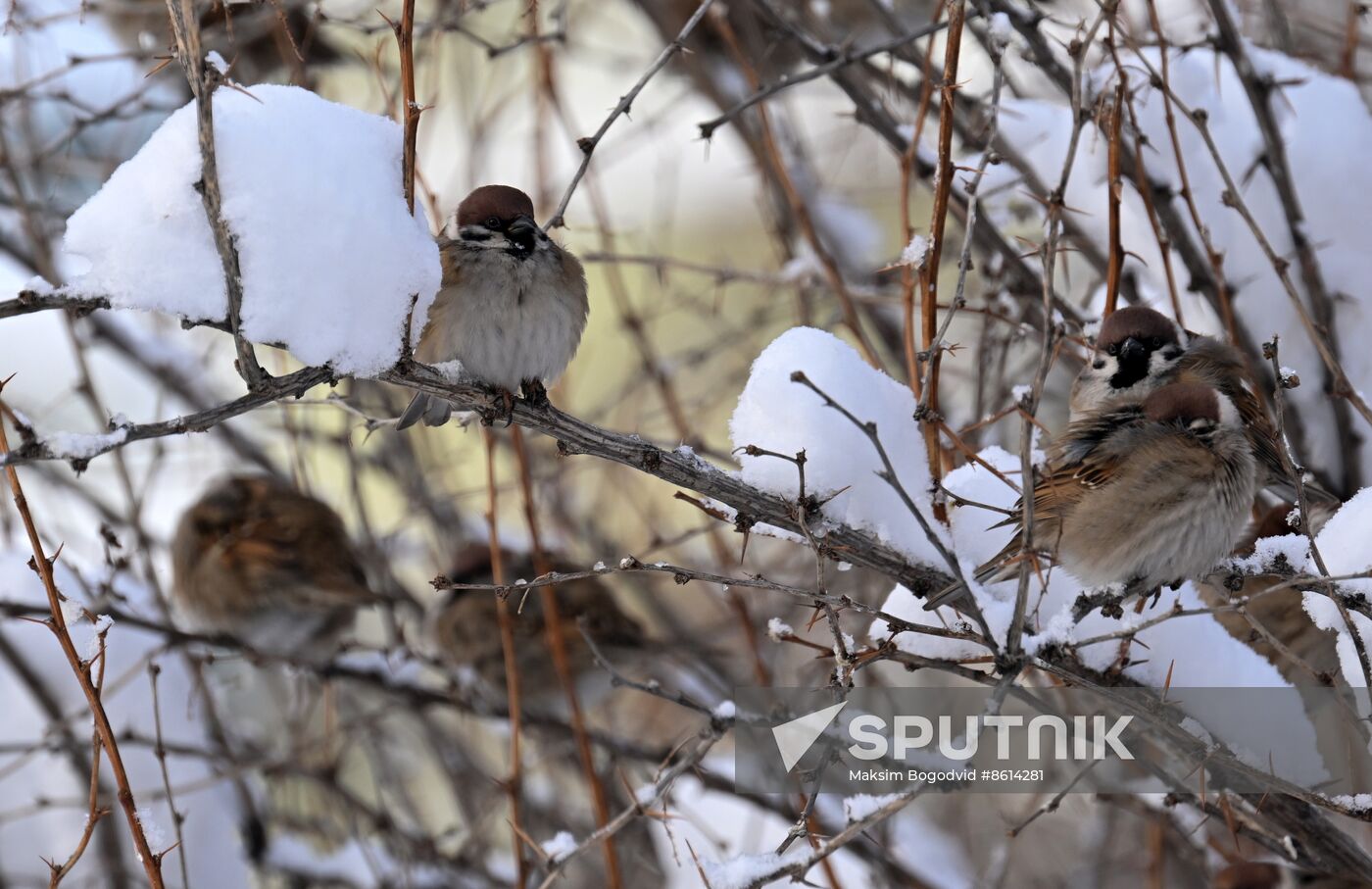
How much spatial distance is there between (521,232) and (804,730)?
4.76 ft

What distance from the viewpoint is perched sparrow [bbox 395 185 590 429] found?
9.78 feet

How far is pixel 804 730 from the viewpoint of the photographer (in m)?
3.03

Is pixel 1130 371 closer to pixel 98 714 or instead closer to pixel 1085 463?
pixel 1085 463

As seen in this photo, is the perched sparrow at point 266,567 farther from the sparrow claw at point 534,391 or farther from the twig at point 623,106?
the twig at point 623,106

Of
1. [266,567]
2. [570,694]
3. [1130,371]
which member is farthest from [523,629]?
[1130,371]

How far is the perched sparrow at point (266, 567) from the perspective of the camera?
4.86 m

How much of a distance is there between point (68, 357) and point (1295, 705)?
214 inches

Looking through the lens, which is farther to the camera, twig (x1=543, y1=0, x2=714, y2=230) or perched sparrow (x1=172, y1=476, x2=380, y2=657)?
perched sparrow (x1=172, y1=476, x2=380, y2=657)

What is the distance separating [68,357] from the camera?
593 cm

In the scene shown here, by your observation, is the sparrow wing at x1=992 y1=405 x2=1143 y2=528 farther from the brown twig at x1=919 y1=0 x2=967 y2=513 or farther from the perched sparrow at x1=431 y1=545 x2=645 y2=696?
the perched sparrow at x1=431 y1=545 x2=645 y2=696

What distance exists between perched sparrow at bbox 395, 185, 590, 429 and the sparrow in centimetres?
134

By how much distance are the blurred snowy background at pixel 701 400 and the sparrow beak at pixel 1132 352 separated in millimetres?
135

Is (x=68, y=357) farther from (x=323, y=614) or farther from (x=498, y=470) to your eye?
(x=498, y=470)

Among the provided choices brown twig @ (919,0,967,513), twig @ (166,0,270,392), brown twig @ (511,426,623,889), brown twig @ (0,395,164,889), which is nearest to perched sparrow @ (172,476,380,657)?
brown twig @ (511,426,623,889)
